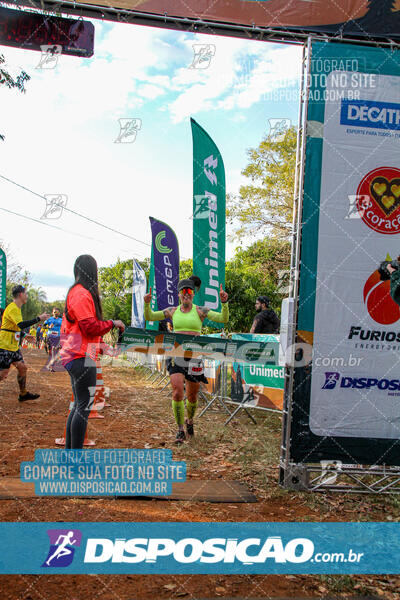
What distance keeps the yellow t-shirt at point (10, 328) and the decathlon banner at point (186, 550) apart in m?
5.17

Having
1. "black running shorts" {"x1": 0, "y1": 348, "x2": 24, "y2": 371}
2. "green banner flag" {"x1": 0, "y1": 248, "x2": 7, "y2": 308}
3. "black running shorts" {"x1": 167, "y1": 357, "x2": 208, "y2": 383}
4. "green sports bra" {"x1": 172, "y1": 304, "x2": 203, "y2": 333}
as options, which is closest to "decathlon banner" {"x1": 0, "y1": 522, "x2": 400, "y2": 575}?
"black running shorts" {"x1": 167, "y1": 357, "x2": 208, "y2": 383}

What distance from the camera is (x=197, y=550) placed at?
3000mm

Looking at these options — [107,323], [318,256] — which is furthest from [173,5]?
[107,323]

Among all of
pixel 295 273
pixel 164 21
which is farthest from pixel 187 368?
pixel 164 21

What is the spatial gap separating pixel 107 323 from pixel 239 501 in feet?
6.83

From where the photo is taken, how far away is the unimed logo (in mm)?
2930

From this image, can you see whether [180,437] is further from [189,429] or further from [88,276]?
[88,276]

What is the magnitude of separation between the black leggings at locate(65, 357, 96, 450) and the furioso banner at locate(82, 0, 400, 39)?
4119mm

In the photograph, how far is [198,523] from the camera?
3443 millimetres

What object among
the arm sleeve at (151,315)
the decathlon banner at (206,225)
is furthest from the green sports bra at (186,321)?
the decathlon banner at (206,225)

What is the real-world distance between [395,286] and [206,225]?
17.0ft

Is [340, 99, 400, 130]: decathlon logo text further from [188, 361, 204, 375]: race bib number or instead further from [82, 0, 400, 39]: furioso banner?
[188, 361, 204, 375]: race bib number

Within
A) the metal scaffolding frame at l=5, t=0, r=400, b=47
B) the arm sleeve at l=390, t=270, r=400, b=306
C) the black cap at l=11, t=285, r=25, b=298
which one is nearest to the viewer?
the arm sleeve at l=390, t=270, r=400, b=306

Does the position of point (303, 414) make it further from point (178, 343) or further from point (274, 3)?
point (274, 3)
